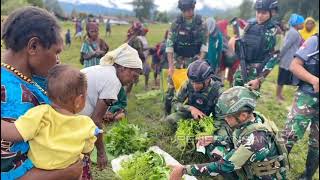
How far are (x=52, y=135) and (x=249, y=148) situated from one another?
1.79 m

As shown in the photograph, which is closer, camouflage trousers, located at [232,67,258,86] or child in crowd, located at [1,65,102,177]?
child in crowd, located at [1,65,102,177]

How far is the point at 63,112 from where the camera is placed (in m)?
2.38

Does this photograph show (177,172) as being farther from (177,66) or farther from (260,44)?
(177,66)

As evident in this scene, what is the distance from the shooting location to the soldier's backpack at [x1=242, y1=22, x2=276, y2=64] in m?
6.05

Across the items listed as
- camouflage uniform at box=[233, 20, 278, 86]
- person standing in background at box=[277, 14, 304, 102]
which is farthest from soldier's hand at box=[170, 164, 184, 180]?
person standing in background at box=[277, 14, 304, 102]

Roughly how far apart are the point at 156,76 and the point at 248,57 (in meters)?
5.11

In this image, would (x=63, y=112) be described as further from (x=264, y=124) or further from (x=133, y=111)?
(x=133, y=111)

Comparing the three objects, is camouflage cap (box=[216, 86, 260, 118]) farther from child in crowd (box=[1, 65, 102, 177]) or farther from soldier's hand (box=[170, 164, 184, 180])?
child in crowd (box=[1, 65, 102, 177])

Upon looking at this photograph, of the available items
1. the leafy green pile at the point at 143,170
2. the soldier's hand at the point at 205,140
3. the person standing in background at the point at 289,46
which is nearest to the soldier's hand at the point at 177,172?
the leafy green pile at the point at 143,170

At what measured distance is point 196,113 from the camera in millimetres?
5414

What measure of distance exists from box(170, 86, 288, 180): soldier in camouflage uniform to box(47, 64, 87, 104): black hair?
1.48 meters

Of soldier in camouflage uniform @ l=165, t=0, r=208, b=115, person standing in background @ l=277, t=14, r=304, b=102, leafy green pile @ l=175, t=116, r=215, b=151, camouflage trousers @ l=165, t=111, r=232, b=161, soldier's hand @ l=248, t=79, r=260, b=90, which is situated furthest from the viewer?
person standing in background @ l=277, t=14, r=304, b=102

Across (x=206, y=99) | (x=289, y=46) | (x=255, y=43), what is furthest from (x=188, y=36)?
(x=289, y=46)

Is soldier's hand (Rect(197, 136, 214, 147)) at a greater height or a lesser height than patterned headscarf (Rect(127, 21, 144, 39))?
lesser
